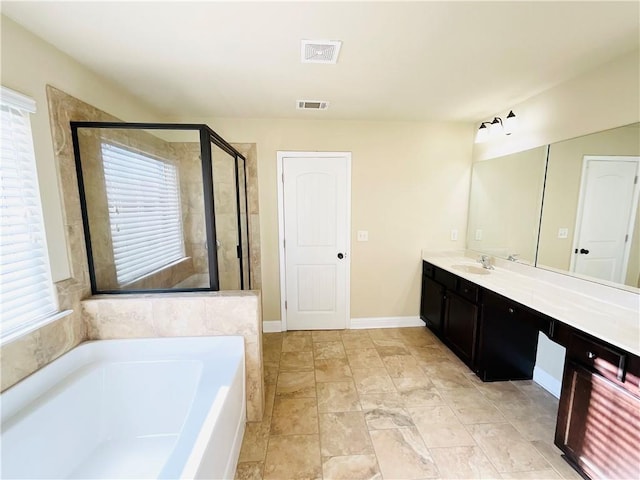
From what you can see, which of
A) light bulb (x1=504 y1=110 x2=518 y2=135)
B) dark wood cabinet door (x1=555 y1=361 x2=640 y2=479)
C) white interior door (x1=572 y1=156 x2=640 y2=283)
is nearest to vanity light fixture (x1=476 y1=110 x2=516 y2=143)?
light bulb (x1=504 y1=110 x2=518 y2=135)

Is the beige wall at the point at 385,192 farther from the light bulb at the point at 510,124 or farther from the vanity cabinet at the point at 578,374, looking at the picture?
the vanity cabinet at the point at 578,374

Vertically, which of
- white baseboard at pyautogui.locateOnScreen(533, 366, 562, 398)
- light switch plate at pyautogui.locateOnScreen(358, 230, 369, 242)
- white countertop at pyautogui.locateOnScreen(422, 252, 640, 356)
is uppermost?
light switch plate at pyautogui.locateOnScreen(358, 230, 369, 242)

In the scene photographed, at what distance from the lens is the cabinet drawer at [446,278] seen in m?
2.56

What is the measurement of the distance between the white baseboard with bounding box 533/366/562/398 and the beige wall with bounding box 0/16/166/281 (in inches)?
Result: 138

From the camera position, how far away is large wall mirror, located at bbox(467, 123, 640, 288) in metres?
1.62

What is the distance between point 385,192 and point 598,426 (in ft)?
7.70

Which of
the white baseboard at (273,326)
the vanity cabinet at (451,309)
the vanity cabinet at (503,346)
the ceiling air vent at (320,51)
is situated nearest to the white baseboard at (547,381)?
the vanity cabinet at (503,346)

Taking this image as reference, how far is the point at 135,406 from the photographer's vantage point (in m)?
1.59

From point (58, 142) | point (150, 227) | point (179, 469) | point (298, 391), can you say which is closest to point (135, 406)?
point (179, 469)

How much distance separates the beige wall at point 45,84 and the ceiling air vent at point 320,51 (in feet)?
4.71

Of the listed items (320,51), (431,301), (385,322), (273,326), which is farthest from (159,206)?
(431,301)

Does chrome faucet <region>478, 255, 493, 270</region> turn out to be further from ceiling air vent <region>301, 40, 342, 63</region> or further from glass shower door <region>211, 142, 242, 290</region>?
glass shower door <region>211, 142, 242, 290</region>

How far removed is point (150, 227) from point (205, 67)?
4.52ft

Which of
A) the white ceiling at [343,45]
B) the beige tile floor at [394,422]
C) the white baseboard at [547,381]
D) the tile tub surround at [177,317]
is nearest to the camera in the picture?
the white ceiling at [343,45]
